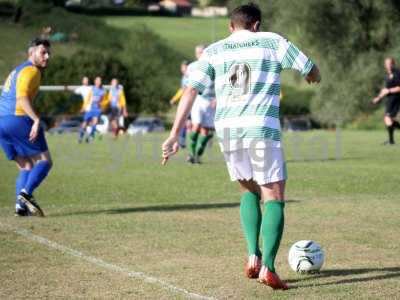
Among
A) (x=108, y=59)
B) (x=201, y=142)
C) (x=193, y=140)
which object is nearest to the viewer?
(x=201, y=142)

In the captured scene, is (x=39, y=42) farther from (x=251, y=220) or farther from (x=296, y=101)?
(x=296, y=101)

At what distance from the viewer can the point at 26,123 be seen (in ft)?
38.3

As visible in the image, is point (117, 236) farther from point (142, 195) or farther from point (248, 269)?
point (142, 195)

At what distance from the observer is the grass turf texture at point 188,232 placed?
23.7 ft

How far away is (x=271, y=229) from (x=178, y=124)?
1.07m

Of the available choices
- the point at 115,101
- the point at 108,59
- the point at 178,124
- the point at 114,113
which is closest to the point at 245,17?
the point at 178,124

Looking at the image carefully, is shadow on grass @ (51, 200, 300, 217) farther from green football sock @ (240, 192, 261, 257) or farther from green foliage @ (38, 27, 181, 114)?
green foliage @ (38, 27, 181, 114)

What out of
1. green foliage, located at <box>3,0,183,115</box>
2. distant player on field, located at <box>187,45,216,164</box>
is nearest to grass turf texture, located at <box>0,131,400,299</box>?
distant player on field, located at <box>187,45,216,164</box>

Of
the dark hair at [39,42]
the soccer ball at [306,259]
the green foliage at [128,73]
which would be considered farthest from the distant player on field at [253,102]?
the green foliage at [128,73]

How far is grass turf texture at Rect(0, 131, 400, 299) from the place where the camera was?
7.21 metres

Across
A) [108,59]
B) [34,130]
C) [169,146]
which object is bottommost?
[108,59]

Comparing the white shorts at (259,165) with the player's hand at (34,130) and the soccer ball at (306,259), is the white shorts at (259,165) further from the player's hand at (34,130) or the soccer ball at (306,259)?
the player's hand at (34,130)

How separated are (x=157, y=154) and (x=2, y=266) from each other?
1700 centimetres

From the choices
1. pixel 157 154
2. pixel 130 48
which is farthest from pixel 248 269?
pixel 130 48
